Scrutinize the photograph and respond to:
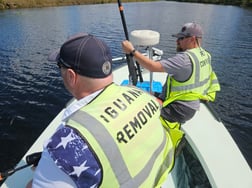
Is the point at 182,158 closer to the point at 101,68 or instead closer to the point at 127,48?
the point at 127,48

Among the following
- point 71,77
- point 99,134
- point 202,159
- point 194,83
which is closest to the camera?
point 99,134

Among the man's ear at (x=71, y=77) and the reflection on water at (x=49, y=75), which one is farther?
the reflection on water at (x=49, y=75)

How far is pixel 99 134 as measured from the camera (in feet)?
4.66

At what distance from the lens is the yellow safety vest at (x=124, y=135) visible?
1.43m

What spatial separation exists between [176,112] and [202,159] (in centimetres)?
67

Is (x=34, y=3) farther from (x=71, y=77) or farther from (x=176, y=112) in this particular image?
(x=71, y=77)

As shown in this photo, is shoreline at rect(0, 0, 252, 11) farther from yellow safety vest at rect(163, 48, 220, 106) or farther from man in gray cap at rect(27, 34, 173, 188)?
man in gray cap at rect(27, 34, 173, 188)

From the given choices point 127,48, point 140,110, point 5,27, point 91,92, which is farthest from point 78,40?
point 5,27

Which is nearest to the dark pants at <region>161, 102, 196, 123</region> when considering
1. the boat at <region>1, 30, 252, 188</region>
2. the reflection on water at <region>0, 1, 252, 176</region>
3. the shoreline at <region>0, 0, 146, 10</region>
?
the boat at <region>1, 30, 252, 188</region>

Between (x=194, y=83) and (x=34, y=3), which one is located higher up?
(x=194, y=83)

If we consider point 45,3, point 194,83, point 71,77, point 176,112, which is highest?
point 71,77

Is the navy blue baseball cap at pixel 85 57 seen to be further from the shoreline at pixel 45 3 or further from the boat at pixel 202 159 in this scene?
the shoreline at pixel 45 3

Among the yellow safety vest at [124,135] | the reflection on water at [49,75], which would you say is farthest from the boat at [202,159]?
the reflection on water at [49,75]

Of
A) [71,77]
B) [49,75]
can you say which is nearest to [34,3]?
[49,75]
